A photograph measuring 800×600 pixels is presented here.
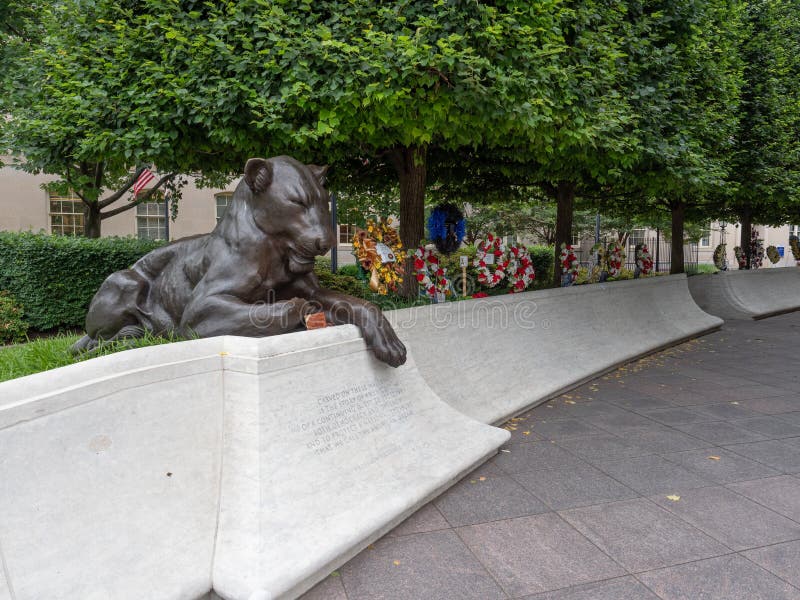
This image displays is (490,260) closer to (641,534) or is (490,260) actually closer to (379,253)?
(379,253)

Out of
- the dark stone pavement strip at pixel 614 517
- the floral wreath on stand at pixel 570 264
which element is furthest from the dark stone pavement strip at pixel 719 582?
the floral wreath on stand at pixel 570 264

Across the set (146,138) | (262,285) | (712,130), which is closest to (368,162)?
(146,138)

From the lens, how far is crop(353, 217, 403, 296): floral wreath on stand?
6.01 metres

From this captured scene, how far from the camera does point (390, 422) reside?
4.09 metres

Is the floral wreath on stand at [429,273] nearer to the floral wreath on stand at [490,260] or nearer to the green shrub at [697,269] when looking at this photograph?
Result: the floral wreath on stand at [490,260]

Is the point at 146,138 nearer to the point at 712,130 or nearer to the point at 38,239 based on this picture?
the point at 38,239

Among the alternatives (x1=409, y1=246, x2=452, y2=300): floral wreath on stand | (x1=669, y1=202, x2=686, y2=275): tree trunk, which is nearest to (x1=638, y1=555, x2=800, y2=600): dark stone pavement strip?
(x1=409, y1=246, x2=452, y2=300): floral wreath on stand

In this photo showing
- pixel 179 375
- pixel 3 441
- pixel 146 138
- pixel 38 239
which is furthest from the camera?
pixel 38 239

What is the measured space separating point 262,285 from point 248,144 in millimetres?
3410

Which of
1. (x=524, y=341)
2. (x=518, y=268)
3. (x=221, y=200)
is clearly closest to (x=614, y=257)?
(x=518, y=268)

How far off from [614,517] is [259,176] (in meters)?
3.29

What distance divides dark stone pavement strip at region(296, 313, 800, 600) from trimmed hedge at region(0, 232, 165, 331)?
26.4ft

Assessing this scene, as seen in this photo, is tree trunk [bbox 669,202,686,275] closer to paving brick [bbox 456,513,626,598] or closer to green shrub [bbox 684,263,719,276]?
green shrub [bbox 684,263,719,276]

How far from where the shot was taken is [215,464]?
2.98m
